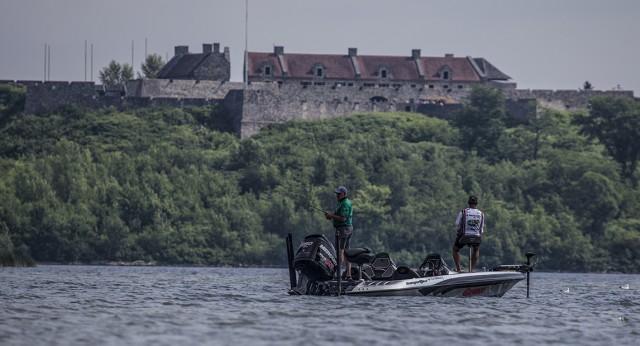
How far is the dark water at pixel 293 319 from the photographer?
35.8m

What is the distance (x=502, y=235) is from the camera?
111 meters

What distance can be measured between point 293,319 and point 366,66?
10273cm

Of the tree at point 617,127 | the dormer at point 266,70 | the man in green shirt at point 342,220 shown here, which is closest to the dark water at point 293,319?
the man in green shirt at point 342,220

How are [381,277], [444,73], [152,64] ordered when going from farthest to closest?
[152,64] → [444,73] → [381,277]

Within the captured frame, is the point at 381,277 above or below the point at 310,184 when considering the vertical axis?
below

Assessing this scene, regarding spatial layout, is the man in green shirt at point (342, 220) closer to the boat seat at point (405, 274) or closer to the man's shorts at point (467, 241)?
the boat seat at point (405, 274)

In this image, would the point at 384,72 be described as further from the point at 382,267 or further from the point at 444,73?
the point at 382,267

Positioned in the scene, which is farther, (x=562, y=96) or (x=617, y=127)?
(x=562, y=96)

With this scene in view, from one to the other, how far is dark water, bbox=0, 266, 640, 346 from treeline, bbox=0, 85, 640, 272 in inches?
2171

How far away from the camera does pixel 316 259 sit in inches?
1810

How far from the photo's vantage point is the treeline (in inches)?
4321

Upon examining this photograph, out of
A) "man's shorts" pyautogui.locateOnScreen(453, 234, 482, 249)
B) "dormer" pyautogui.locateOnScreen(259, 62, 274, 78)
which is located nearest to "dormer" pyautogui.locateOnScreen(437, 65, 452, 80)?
"dormer" pyautogui.locateOnScreen(259, 62, 274, 78)

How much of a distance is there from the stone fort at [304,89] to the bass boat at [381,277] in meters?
81.6

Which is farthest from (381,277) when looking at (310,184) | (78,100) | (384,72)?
(384,72)
